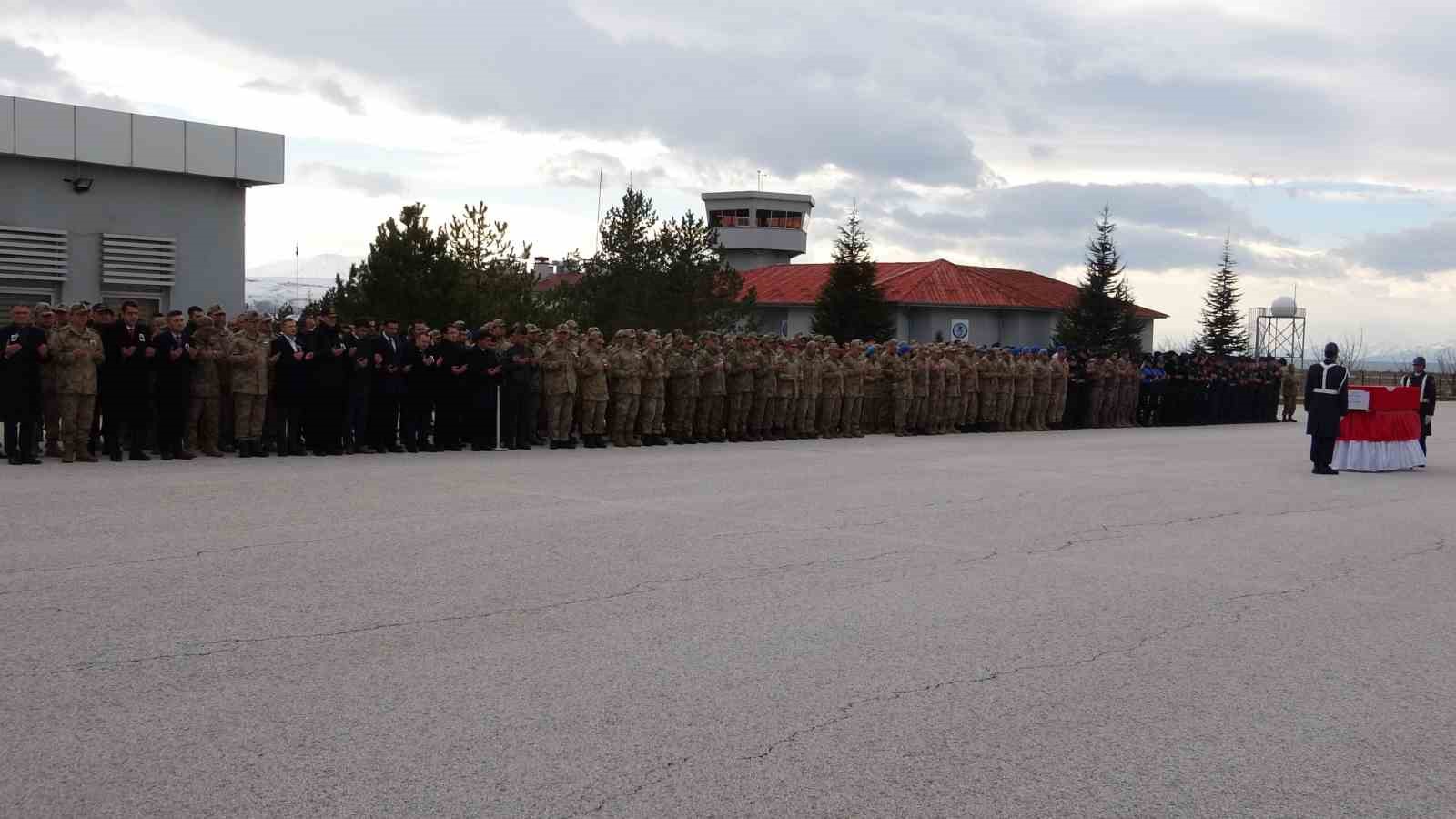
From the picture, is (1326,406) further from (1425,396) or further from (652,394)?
(652,394)

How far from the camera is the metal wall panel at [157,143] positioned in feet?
93.4

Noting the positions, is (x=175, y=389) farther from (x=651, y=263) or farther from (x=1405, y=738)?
(x=651, y=263)

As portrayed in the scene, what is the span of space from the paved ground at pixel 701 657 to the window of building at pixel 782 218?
67.1 metres

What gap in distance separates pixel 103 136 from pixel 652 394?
44.6 ft

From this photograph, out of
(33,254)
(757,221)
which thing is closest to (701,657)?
(33,254)

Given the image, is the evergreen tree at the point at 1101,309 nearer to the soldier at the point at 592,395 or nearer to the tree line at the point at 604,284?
the tree line at the point at 604,284

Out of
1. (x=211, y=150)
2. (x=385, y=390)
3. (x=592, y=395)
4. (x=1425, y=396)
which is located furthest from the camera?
(x=211, y=150)

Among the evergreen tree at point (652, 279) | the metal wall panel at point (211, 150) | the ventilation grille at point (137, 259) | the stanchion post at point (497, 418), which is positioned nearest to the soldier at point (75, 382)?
the stanchion post at point (497, 418)

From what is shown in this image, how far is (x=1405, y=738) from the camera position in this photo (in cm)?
580

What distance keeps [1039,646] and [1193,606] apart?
1796mm

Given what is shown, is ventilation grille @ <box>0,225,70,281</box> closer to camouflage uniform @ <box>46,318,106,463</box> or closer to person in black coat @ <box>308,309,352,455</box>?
person in black coat @ <box>308,309,352,455</box>

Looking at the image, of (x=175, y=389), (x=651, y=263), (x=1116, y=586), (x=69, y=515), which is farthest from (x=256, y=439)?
(x=651, y=263)

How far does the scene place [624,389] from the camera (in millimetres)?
21031

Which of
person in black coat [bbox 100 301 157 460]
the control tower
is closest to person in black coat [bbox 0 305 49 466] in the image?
person in black coat [bbox 100 301 157 460]
